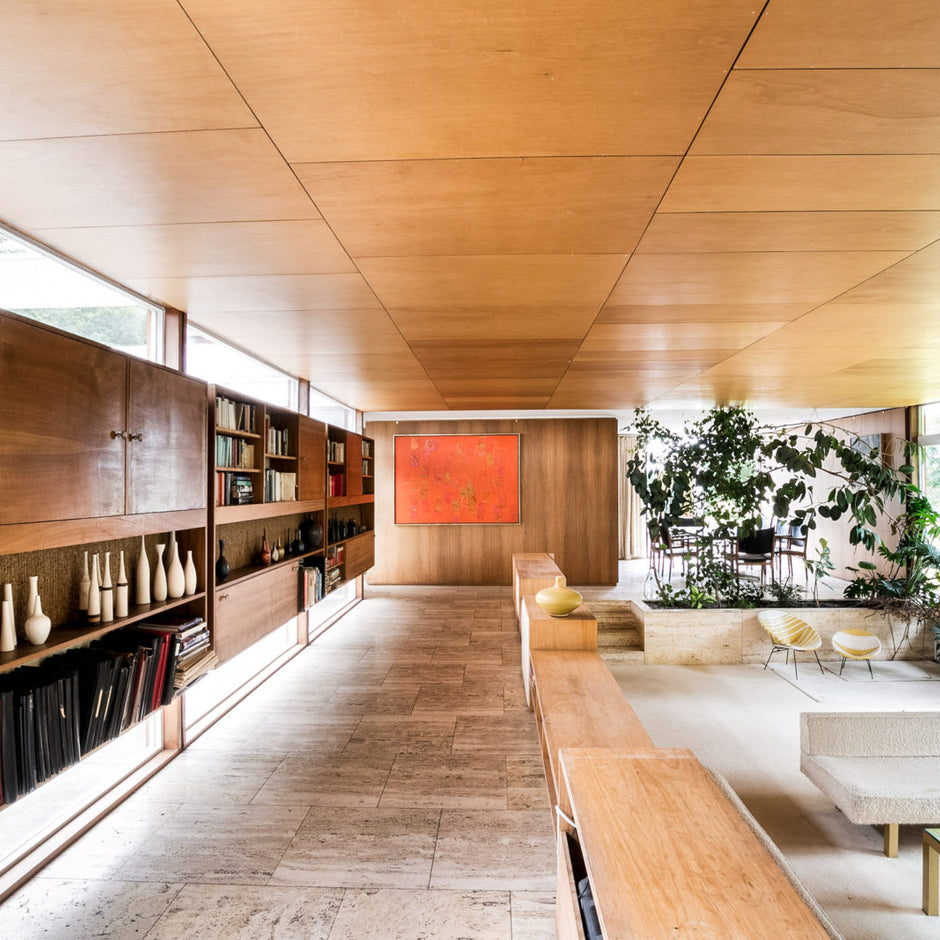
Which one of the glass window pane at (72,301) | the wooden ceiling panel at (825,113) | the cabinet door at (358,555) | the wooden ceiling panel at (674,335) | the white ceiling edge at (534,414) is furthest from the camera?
the white ceiling edge at (534,414)

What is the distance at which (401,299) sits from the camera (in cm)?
320

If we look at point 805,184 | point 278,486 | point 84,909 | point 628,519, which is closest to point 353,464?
point 278,486

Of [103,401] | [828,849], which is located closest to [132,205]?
[103,401]

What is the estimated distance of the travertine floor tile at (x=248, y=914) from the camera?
212 centimetres

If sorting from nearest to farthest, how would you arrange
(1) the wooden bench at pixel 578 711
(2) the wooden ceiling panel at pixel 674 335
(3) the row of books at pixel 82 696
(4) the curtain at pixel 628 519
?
1. (3) the row of books at pixel 82 696
2. (1) the wooden bench at pixel 578 711
3. (2) the wooden ceiling panel at pixel 674 335
4. (4) the curtain at pixel 628 519

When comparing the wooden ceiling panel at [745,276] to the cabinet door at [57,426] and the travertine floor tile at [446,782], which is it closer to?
the cabinet door at [57,426]

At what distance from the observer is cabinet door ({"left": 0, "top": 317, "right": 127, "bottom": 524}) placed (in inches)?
77.0

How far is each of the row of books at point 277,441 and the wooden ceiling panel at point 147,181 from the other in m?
2.14

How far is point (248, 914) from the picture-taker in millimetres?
2219

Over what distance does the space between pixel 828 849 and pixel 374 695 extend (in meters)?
2.91

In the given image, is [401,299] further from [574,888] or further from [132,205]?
[574,888]

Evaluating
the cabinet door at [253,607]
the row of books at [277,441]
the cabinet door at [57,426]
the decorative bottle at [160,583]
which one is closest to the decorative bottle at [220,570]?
the cabinet door at [253,607]

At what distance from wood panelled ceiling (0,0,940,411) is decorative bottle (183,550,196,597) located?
1.41 metres

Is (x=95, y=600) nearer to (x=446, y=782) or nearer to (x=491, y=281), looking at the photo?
(x=446, y=782)
